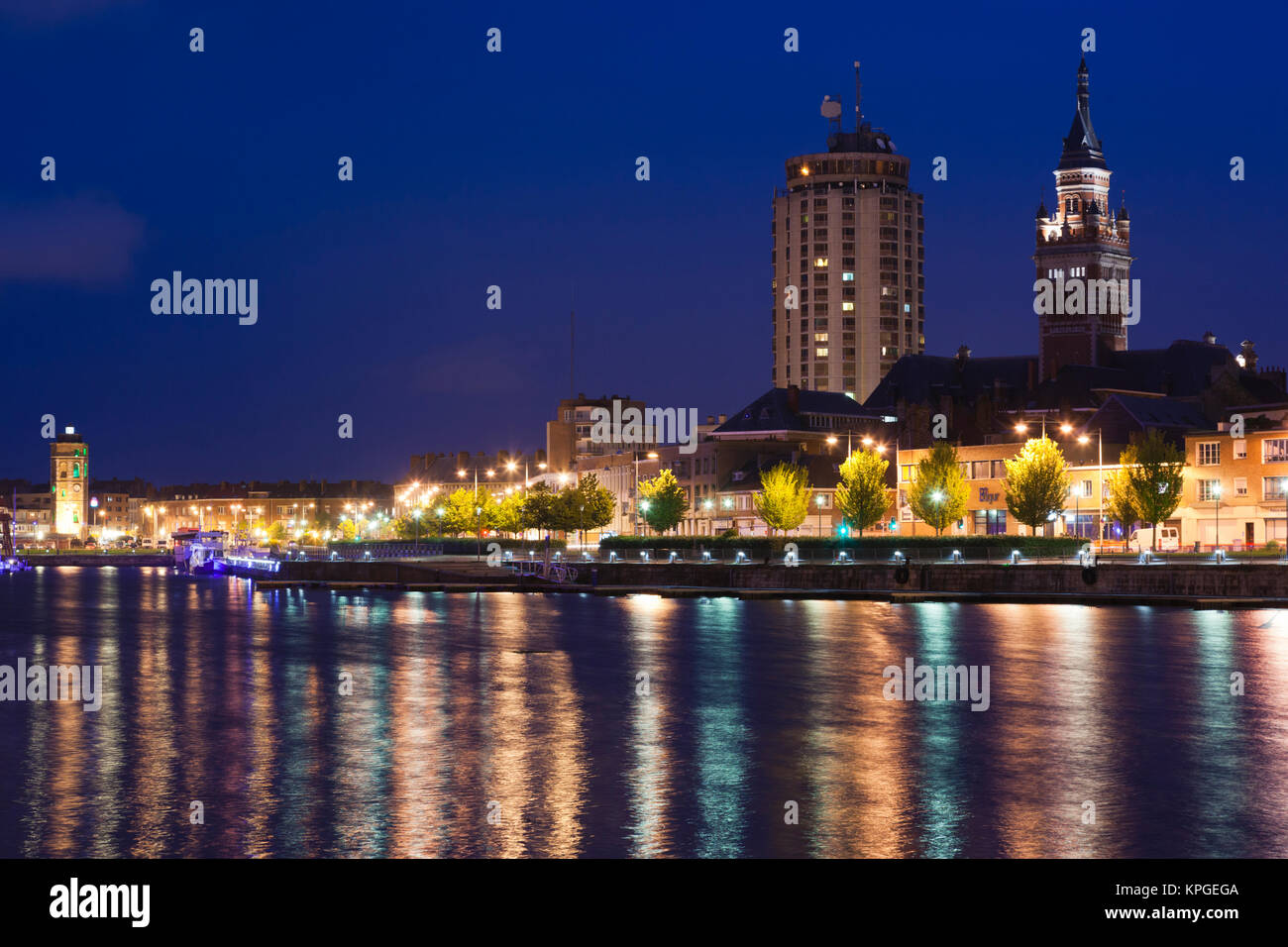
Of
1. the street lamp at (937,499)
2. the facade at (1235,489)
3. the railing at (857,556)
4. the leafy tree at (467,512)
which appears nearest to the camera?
the railing at (857,556)

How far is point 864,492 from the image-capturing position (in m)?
115

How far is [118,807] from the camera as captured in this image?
2116 cm

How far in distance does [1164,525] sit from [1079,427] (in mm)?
18543

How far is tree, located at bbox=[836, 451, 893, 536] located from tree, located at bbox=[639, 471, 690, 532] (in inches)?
756

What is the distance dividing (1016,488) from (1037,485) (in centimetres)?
181

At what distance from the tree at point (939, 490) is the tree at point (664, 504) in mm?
24605

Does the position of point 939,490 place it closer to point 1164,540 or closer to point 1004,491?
point 1004,491

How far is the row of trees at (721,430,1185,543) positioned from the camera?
97562 millimetres

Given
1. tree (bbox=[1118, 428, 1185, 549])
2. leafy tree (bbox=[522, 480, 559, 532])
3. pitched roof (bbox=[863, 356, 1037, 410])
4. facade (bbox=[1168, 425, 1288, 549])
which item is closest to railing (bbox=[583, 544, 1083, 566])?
tree (bbox=[1118, 428, 1185, 549])

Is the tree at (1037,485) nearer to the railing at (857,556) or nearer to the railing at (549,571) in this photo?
the railing at (857,556)

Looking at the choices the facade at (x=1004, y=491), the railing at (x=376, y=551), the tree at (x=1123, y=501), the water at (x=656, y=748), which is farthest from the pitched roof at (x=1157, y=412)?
the water at (x=656, y=748)

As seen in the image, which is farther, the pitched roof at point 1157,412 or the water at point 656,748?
the pitched roof at point 1157,412

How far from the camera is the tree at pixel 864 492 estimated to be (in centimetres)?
11488
